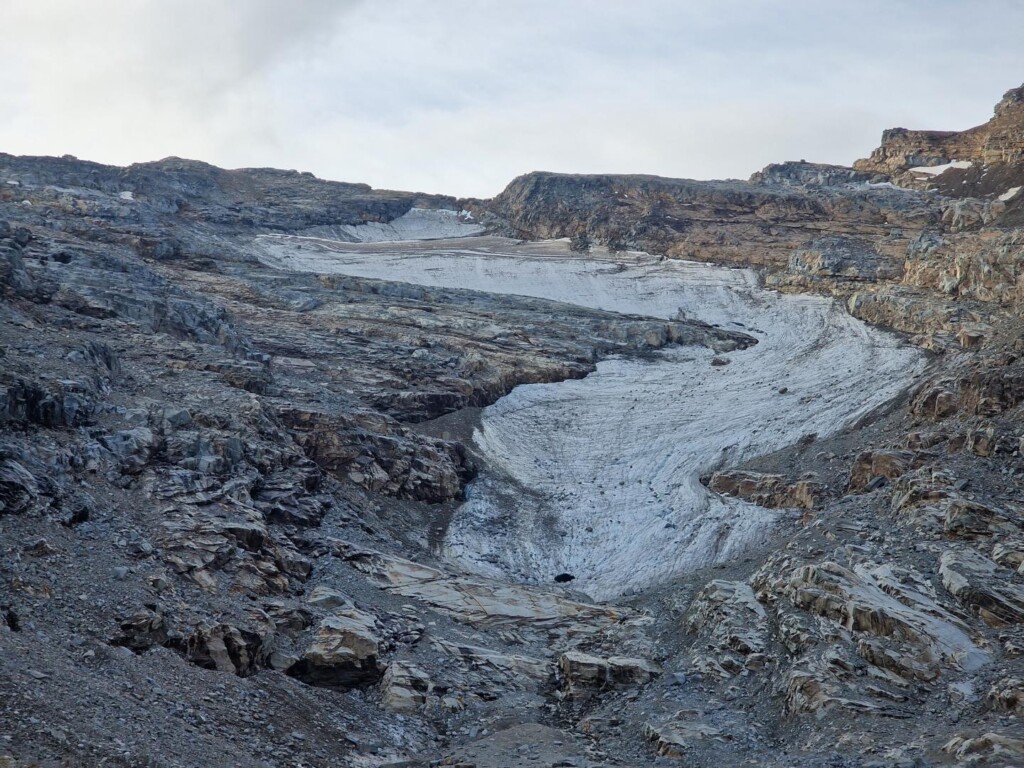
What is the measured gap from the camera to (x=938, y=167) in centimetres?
7531

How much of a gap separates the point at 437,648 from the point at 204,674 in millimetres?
5308

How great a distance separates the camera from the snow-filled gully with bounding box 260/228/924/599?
84.8 ft

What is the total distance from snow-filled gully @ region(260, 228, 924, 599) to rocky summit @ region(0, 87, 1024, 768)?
173 mm

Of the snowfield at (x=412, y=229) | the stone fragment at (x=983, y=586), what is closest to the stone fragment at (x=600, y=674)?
the stone fragment at (x=983, y=586)

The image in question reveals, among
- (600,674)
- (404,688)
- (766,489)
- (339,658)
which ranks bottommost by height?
(600,674)

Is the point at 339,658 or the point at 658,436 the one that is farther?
the point at 658,436

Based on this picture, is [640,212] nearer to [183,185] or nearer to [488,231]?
[488,231]

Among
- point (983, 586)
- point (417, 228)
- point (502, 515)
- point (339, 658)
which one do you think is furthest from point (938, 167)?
point (339, 658)

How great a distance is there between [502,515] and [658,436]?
8402 millimetres

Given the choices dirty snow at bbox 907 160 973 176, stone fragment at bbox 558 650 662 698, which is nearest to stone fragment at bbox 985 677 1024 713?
stone fragment at bbox 558 650 662 698

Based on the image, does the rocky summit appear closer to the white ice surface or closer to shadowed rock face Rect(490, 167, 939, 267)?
shadowed rock face Rect(490, 167, 939, 267)

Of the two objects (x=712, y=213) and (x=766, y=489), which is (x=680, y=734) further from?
(x=712, y=213)

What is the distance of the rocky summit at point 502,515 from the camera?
14648 millimetres

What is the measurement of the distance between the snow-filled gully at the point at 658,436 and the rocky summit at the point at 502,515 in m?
0.17
